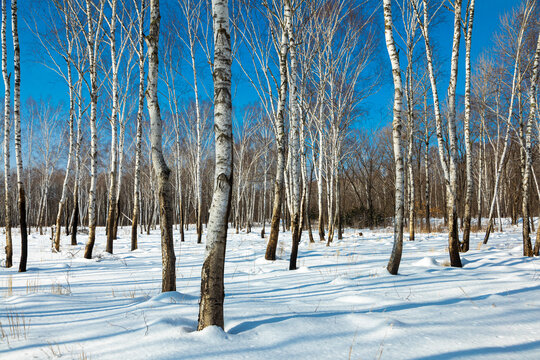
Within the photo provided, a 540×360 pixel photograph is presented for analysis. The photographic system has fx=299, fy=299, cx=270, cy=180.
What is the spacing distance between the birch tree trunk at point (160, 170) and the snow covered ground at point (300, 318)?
1.44 feet

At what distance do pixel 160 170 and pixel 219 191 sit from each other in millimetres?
1868

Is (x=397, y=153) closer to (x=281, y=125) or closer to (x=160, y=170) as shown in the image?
(x=281, y=125)

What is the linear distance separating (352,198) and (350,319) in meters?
37.4

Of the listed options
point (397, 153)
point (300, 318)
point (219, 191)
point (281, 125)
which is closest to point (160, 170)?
point (219, 191)

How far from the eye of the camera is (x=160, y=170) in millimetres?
4105

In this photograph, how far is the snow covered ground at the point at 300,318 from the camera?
7.25 ft

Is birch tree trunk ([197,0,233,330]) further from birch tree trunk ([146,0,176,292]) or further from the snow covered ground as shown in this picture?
birch tree trunk ([146,0,176,292])

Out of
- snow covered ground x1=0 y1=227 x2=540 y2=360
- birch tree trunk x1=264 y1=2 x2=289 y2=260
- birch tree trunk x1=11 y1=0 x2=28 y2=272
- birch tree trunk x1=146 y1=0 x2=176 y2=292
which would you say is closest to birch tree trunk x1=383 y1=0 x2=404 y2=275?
snow covered ground x1=0 y1=227 x2=540 y2=360

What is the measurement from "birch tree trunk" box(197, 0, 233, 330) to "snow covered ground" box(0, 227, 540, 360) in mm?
228

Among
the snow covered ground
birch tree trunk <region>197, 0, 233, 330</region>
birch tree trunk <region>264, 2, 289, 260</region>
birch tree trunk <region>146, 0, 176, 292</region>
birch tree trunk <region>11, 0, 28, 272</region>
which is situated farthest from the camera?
birch tree trunk <region>264, 2, 289, 260</region>

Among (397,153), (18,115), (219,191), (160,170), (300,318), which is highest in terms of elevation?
(18,115)

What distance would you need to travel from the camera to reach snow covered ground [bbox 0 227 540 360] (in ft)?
7.25

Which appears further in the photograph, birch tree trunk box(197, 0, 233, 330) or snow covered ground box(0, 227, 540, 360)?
birch tree trunk box(197, 0, 233, 330)

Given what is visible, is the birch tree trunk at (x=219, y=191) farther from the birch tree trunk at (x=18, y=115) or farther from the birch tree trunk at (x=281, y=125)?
the birch tree trunk at (x=18, y=115)
